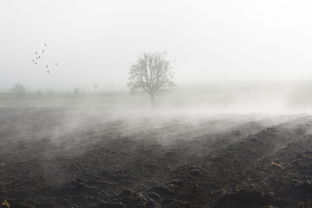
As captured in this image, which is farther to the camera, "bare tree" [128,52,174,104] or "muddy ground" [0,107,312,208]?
"bare tree" [128,52,174,104]

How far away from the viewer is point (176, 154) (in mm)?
20406

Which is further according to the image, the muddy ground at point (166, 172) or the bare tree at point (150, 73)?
the bare tree at point (150, 73)

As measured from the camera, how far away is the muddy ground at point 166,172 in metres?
13.0

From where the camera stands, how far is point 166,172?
56.1ft

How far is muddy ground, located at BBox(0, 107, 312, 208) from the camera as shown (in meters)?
13.0

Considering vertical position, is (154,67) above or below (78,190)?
above

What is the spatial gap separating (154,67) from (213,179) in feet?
155

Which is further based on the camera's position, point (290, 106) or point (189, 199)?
point (290, 106)

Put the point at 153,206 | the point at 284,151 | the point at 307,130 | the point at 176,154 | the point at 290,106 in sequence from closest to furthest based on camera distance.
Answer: the point at 153,206
the point at 284,151
the point at 176,154
the point at 307,130
the point at 290,106

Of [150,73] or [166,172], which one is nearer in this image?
[166,172]

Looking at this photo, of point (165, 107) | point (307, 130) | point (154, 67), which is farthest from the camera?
point (165, 107)

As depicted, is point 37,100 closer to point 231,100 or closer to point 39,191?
point 231,100

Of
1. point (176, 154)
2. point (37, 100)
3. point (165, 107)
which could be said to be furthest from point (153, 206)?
point (37, 100)

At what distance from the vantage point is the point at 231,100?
237ft
